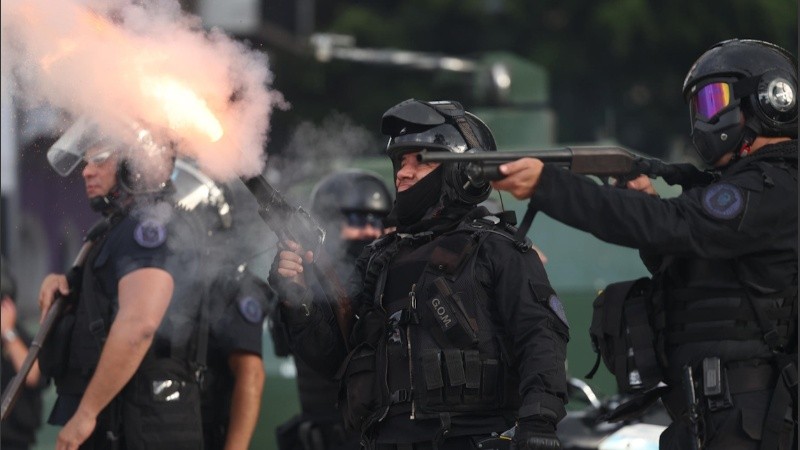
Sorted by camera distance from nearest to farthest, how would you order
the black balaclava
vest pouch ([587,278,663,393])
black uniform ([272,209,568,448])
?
black uniform ([272,209,568,448])
vest pouch ([587,278,663,393])
the black balaclava

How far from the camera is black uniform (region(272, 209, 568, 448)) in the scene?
5301 mm

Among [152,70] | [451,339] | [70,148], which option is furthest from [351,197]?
[451,339]

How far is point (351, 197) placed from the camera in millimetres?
8094

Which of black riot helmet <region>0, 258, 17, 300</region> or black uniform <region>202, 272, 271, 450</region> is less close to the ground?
black riot helmet <region>0, 258, 17, 300</region>

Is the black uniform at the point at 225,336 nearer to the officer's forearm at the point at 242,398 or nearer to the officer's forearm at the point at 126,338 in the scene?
the officer's forearm at the point at 242,398

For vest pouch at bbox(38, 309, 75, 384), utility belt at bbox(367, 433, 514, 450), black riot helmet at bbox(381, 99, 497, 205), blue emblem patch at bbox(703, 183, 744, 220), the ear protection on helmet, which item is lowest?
utility belt at bbox(367, 433, 514, 450)

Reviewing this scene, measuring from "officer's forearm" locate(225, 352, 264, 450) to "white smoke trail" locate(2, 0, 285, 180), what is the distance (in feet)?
4.63

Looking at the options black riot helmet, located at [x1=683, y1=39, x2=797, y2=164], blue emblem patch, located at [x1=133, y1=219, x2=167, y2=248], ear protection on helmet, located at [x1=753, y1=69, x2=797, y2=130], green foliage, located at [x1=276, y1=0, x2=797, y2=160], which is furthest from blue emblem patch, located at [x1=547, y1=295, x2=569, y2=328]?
green foliage, located at [x1=276, y1=0, x2=797, y2=160]

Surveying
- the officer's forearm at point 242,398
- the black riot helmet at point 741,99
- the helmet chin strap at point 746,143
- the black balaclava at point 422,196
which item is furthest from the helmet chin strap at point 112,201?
the helmet chin strap at point 746,143

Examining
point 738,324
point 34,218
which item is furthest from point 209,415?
point 34,218

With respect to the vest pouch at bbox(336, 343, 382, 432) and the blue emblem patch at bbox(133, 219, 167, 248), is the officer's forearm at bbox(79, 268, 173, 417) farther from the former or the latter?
the vest pouch at bbox(336, 343, 382, 432)

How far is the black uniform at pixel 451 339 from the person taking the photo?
5301 millimetres

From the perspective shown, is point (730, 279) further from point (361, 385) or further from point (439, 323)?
point (361, 385)

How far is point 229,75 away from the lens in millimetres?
6008
